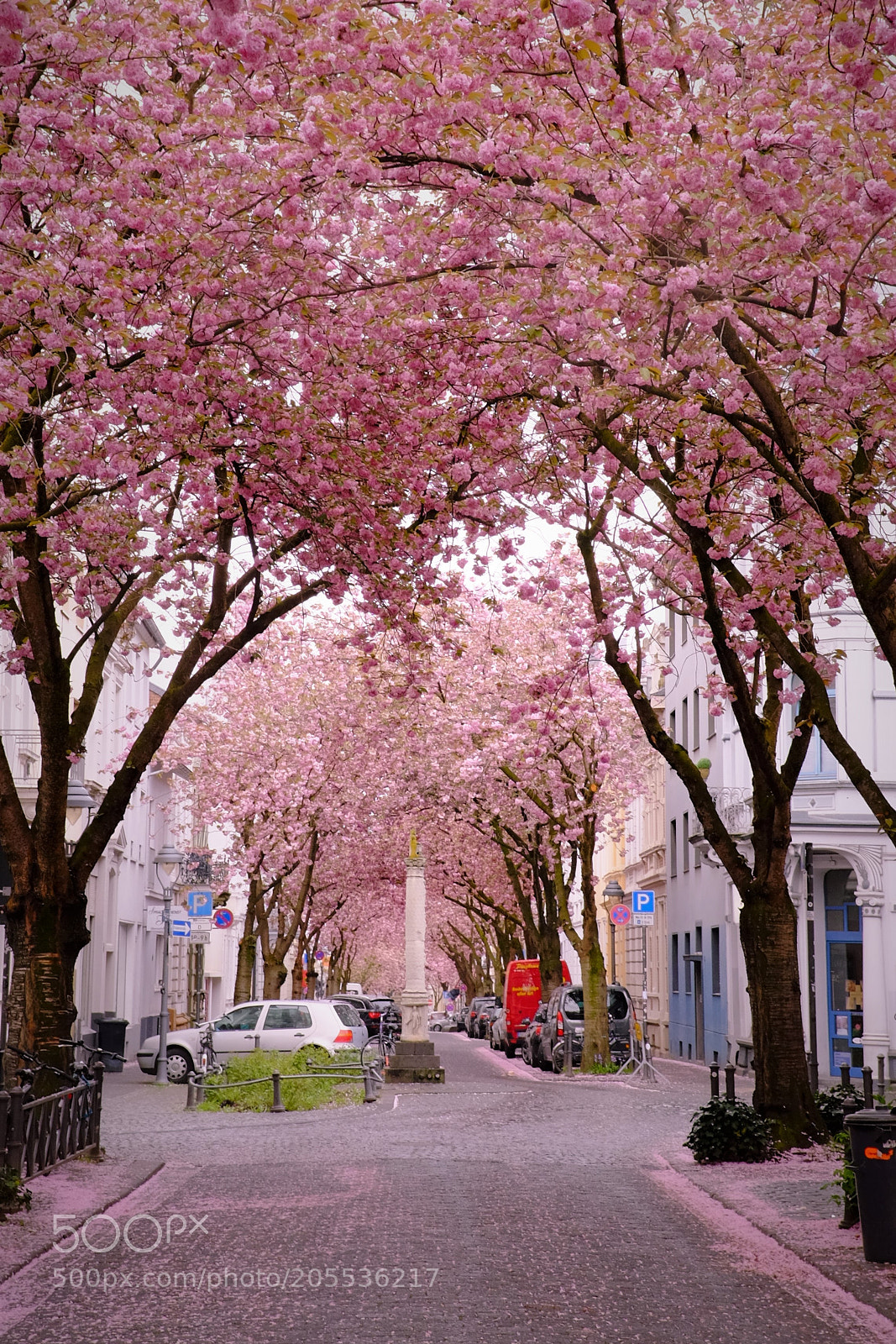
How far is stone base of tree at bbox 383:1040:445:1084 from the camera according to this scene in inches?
1093

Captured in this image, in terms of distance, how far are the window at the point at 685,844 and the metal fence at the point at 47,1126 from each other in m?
28.8

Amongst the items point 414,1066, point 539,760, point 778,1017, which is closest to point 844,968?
point 539,760

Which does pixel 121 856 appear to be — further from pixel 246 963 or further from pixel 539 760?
pixel 539 760

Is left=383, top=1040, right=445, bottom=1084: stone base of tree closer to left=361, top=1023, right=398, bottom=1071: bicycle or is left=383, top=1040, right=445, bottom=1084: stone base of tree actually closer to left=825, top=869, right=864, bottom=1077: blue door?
left=361, top=1023, right=398, bottom=1071: bicycle

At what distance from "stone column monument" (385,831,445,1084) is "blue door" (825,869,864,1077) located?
7881 millimetres

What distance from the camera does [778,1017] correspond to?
49.4 feet

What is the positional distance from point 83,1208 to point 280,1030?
17.1m

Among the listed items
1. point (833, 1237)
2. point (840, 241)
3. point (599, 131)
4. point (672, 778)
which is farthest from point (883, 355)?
point (672, 778)

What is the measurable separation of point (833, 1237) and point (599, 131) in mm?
7221

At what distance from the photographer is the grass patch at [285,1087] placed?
22625 mm

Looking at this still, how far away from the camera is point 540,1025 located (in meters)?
34.9

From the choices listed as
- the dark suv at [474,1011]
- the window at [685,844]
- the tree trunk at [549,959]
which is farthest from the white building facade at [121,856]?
the window at [685,844]

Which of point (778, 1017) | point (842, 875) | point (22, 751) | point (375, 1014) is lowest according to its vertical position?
point (375, 1014)

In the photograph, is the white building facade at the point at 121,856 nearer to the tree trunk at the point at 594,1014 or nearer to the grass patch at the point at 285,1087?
the grass patch at the point at 285,1087
